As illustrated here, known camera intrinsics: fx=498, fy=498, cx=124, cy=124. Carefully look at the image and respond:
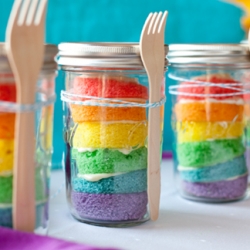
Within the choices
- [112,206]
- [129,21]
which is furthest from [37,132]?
[129,21]

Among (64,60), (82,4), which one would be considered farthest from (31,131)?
(82,4)

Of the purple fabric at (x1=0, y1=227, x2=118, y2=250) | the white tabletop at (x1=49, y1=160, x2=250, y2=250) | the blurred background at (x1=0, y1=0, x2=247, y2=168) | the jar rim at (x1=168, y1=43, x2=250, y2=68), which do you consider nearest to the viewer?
the purple fabric at (x1=0, y1=227, x2=118, y2=250)

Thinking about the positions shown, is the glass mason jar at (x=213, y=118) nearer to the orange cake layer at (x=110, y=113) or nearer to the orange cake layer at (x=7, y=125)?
the orange cake layer at (x=110, y=113)

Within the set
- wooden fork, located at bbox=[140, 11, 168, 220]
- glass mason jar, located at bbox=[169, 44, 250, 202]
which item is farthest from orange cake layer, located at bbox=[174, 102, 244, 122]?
wooden fork, located at bbox=[140, 11, 168, 220]

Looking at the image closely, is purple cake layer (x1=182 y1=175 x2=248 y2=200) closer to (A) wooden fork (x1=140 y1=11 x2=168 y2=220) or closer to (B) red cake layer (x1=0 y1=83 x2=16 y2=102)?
(A) wooden fork (x1=140 y1=11 x2=168 y2=220)

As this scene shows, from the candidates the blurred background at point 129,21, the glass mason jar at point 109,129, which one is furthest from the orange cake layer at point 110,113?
the blurred background at point 129,21

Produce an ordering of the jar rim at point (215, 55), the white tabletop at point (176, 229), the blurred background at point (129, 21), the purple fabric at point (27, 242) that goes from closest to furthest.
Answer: the purple fabric at point (27, 242), the white tabletop at point (176, 229), the jar rim at point (215, 55), the blurred background at point (129, 21)
